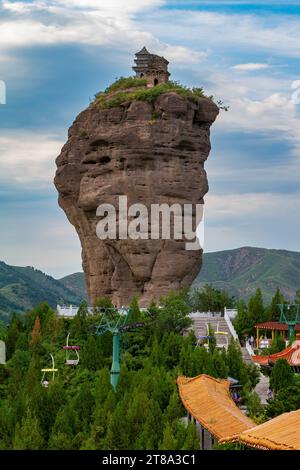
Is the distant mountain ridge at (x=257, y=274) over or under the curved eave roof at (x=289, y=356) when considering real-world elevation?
over

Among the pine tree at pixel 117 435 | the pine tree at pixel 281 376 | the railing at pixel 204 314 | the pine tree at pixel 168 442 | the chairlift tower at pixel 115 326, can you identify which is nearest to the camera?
the pine tree at pixel 168 442

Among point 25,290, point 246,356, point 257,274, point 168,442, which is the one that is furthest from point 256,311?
point 257,274

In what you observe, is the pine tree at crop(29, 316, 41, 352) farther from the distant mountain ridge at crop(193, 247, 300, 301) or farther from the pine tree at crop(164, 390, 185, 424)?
the distant mountain ridge at crop(193, 247, 300, 301)

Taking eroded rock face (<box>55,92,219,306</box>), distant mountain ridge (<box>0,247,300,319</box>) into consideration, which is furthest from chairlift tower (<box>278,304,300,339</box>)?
distant mountain ridge (<box>0,247,300,319</box>)

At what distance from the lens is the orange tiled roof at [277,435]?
16125mm

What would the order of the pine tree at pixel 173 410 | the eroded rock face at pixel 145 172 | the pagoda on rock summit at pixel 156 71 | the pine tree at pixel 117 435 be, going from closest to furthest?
the pine tree at pixel 117 435, the pine tree at pixel 173 410, the eroded rock face at pixel 145 172, the pagoda on rock summit at pixel 156 71

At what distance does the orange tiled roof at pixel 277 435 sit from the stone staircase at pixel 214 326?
23.4 m

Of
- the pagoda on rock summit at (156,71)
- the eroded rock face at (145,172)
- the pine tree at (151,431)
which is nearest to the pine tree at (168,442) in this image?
the pine tree at (151,431)

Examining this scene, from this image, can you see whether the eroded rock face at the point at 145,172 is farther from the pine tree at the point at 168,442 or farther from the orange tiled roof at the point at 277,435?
A: the orange tiled roof at the point at 277,435

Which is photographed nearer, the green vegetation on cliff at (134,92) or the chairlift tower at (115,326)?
the chairlift tower at (115,326)

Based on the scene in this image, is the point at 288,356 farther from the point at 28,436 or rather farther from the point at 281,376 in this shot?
the point at 28,436

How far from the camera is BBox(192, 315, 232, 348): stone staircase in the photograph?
140ft

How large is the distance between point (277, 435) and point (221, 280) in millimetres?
170227

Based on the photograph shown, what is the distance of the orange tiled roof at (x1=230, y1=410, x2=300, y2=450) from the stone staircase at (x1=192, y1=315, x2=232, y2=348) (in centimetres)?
2343
